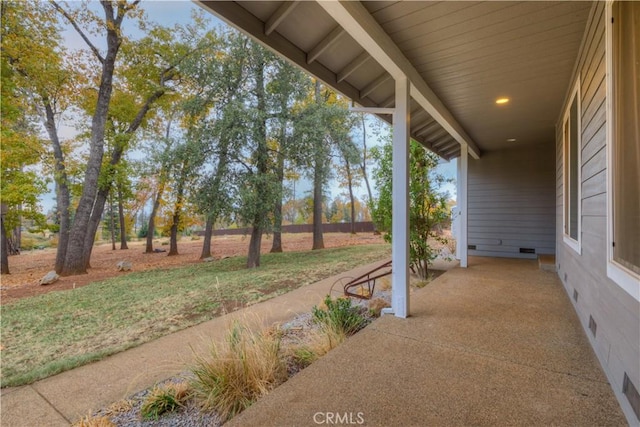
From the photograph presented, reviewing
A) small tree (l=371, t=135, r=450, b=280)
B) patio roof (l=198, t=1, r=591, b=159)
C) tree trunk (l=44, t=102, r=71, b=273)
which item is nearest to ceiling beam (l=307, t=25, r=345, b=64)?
patio roof (l=198, t=1, r=591, b=159)

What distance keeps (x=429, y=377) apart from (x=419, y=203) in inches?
144

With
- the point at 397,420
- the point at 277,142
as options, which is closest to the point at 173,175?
the point at 277,142

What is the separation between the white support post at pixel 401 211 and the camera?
295 centimetres

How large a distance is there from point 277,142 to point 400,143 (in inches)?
239

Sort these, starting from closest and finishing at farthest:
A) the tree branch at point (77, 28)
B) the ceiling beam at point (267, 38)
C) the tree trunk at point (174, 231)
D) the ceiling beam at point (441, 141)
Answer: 1. the ceiling beam at point (267, 38)
2. the ceiling beam at point (441, 141)
3. the tree branch at point (77, 28)
4. the tree trunk at point (174, 231)

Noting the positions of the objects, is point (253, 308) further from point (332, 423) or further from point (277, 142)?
point (277, 142)

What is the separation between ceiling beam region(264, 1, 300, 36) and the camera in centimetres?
203

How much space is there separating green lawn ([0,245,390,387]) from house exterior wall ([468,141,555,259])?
10.5 ft

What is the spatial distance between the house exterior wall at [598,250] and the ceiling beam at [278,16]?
2.04 metres

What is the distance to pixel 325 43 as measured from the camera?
2471mm

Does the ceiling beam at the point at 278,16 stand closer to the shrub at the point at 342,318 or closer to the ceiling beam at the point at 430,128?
the shrub at the point at 342,318

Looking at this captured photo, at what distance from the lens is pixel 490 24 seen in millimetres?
2305

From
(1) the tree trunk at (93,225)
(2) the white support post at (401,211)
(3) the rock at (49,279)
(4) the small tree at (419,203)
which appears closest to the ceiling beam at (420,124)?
(4) the small tree at (419,203)
